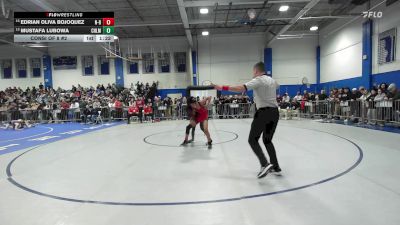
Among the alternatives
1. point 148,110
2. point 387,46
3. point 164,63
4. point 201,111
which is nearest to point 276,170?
point 201,111

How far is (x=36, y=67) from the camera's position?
28.3 m

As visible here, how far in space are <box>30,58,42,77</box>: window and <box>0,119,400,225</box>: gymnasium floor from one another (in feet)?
80.8

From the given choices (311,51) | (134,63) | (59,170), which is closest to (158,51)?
(134,63)

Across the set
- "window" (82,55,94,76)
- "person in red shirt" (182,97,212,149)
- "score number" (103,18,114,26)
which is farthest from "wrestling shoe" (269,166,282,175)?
"window" (82,55,94,76)

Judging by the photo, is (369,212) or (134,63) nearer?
(369,212)

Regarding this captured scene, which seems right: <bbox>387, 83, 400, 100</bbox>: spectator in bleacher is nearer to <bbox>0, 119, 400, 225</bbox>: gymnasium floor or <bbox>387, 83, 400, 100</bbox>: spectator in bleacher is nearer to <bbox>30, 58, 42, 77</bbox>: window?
<bbox>0, 119, 400, 225</bbox>: gymnasium floor

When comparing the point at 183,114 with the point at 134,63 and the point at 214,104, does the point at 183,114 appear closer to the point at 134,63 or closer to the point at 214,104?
the point at 214,104

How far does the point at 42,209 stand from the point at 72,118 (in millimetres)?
18388

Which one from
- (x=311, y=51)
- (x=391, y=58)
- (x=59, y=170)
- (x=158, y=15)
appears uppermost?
(x=158, y=15)

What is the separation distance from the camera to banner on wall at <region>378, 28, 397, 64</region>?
16.2 metres

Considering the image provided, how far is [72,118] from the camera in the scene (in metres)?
20.3
